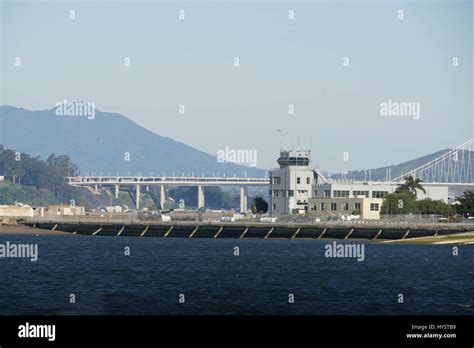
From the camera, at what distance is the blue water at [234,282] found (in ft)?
241

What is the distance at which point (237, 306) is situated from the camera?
7338cm

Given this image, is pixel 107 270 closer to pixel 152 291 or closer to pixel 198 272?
pixel 198 272

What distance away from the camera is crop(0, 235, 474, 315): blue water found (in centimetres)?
7344

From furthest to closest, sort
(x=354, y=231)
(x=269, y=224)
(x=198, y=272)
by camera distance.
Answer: (x=269, y=224) → (x=354, y=231) → (x=198, y=272)

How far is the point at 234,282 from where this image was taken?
90000 millimetres

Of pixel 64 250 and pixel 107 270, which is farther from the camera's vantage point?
pixel 64 250

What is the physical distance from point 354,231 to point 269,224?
54.9ft

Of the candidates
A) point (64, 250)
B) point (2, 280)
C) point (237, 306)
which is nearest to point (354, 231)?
point (64, 250)

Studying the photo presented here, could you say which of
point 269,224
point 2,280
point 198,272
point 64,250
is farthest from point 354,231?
point 2,280

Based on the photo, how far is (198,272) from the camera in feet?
330

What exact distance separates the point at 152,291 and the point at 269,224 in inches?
4258
